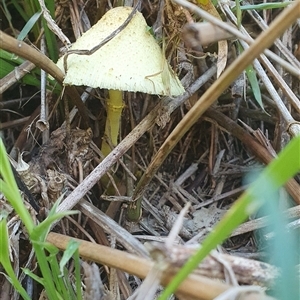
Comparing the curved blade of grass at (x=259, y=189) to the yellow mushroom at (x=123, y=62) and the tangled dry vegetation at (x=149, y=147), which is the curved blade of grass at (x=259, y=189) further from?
the yellow mushroom at (x=123, y=62)

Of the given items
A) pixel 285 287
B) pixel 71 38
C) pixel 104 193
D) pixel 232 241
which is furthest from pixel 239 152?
pixel 285 287

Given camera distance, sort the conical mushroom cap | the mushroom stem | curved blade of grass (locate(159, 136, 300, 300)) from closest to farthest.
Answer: curved blade of grass (locate(159, 136, 300, 300)) < the conical mushroom cap < the mushroom stem

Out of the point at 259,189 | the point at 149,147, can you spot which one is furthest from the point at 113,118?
the point at 259,189

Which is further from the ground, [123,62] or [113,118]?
[123,62]

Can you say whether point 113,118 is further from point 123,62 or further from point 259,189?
point 259,189

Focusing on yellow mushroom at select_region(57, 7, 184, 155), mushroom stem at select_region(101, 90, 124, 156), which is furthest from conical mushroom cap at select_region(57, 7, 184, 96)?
mushroom stem at select_region(101, 90, 124, 156)

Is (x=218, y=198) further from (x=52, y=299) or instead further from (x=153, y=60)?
(x=52, y=299)

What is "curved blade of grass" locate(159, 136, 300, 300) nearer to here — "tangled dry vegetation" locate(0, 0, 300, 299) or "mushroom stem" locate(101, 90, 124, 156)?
"tangled dry vegetation" locate(0, 0, 300, 299)
